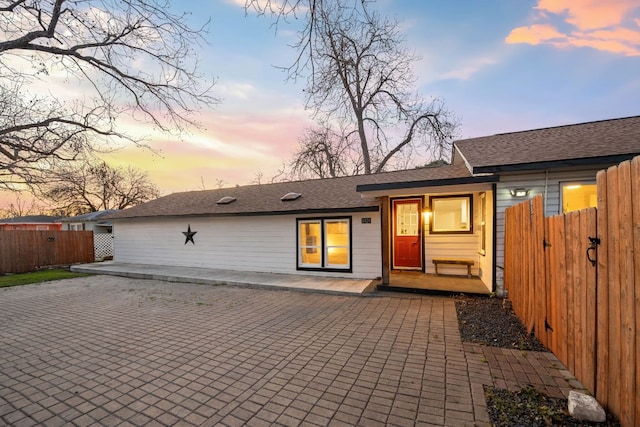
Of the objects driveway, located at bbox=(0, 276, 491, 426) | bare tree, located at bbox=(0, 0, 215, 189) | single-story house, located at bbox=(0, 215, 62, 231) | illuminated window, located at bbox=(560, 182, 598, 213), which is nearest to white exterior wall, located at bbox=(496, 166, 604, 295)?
illuminated window, located at bbox=(560, 182, 598, 213)

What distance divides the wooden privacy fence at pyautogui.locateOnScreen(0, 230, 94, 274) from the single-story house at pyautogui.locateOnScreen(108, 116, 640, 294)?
4.07 metres

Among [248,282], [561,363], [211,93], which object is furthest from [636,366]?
[248,282]

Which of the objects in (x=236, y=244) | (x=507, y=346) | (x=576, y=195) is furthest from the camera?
(x=236, y=244)

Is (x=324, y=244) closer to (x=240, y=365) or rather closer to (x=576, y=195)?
(x=240, y=365)

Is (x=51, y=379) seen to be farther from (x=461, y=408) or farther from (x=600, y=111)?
(x=600, y=111)

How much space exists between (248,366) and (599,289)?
3.61 metres

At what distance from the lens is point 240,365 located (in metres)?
3.57

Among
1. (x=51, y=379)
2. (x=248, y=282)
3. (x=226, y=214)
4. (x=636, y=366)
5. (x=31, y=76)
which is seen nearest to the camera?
(x=636, y=366)

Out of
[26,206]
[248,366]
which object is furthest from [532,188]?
[26,206]

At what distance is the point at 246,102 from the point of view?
6.53 metres

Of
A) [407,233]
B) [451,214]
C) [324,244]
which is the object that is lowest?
[324,244]

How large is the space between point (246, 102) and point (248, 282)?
4.82 meters

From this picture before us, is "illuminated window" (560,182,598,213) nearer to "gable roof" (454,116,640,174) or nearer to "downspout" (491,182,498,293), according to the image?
"gable roof" (454,116,640,174)

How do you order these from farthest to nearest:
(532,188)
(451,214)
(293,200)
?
1. (293,200)
2. (451,214)
3. (532,188)
